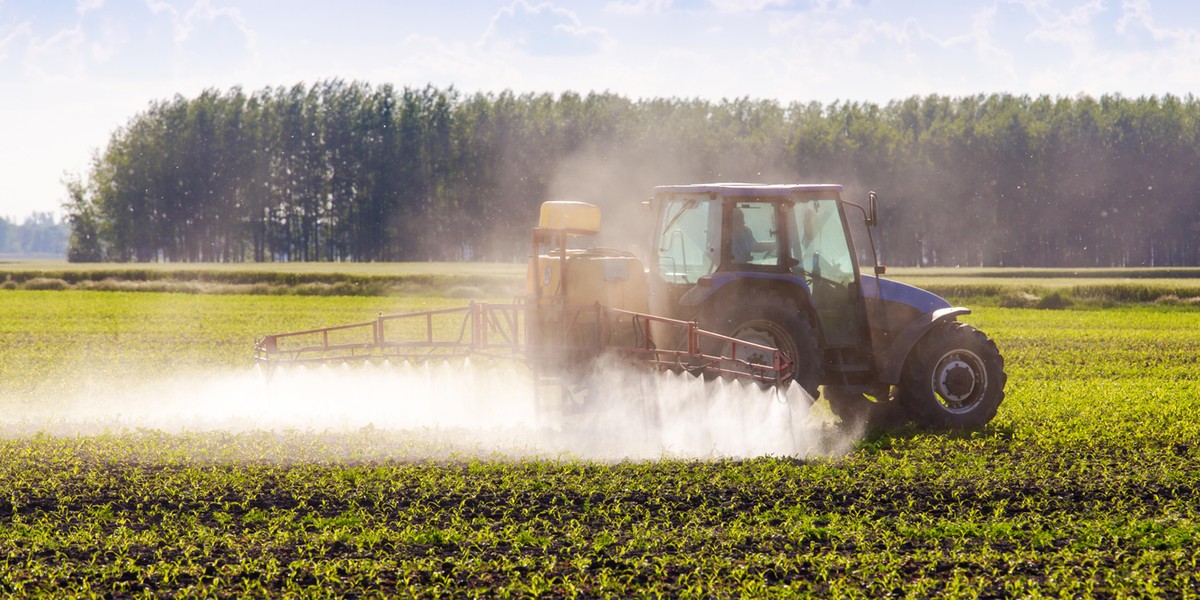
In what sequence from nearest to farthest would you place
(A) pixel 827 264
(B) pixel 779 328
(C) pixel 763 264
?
(B) pixel 779 328, (C) pixel 763 264, (A) pixel 827 264

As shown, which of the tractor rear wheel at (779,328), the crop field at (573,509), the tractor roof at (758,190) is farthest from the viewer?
the tractor roof at (758,190)

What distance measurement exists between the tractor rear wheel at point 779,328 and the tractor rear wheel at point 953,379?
Result: 4.14ft

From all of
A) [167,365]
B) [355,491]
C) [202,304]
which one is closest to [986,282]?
[202,304]

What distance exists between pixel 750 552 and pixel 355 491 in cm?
315

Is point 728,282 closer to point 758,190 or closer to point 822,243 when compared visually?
point 758,190

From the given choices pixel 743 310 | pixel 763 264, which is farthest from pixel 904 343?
pixel 743 310

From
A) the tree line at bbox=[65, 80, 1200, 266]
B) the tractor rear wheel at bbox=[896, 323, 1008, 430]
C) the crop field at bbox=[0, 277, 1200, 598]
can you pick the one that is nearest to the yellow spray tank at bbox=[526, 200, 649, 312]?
the crop field at bbox=[0, 277, 1200, 598]

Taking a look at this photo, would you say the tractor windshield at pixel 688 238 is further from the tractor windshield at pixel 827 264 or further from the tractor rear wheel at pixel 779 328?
the tractor windshield at pixel 827 264

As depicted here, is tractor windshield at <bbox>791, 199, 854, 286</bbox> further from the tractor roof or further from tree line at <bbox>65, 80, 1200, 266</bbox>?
tree line at <bbox>65, 80, 1200, 266</bbox>

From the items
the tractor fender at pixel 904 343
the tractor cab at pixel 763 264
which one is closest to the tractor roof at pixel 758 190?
the tractor cab at pixel 763 264

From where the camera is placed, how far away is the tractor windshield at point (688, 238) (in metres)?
11.5

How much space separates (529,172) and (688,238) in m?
73.8

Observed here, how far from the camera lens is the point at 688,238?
11805mm

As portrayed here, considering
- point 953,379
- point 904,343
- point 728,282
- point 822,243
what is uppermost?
point 822,243
